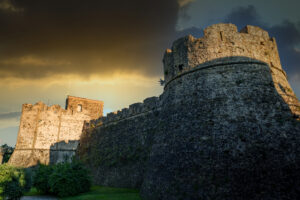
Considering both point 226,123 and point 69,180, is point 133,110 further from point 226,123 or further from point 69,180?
point 226,123

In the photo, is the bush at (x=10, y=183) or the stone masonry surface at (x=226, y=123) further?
the bush at (x=10, y=183)

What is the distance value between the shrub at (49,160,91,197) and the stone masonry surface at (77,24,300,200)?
24.4 feet

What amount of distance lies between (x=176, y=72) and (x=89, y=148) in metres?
16.8

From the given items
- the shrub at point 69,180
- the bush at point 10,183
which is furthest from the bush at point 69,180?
the bush at point 10,183

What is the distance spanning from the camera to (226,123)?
8.31 metres

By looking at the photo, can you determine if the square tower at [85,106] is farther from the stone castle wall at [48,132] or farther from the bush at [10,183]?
the bush at [10,183]

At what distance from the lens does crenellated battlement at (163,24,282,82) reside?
32.6 ft

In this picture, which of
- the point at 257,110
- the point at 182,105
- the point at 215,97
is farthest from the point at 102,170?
the point at 257,110

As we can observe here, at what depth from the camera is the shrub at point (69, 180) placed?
14562 millimetres

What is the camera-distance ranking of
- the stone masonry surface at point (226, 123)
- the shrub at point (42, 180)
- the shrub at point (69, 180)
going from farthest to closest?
the shrub at point (42, 180)
the shrub at point (69, 180)
the stone masonry surface at point (226, 123)

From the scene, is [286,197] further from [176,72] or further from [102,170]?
[102,170]

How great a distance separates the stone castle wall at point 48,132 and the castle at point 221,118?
21.3 m

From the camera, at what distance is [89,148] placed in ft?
78.0

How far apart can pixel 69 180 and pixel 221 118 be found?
1183 centimetres
